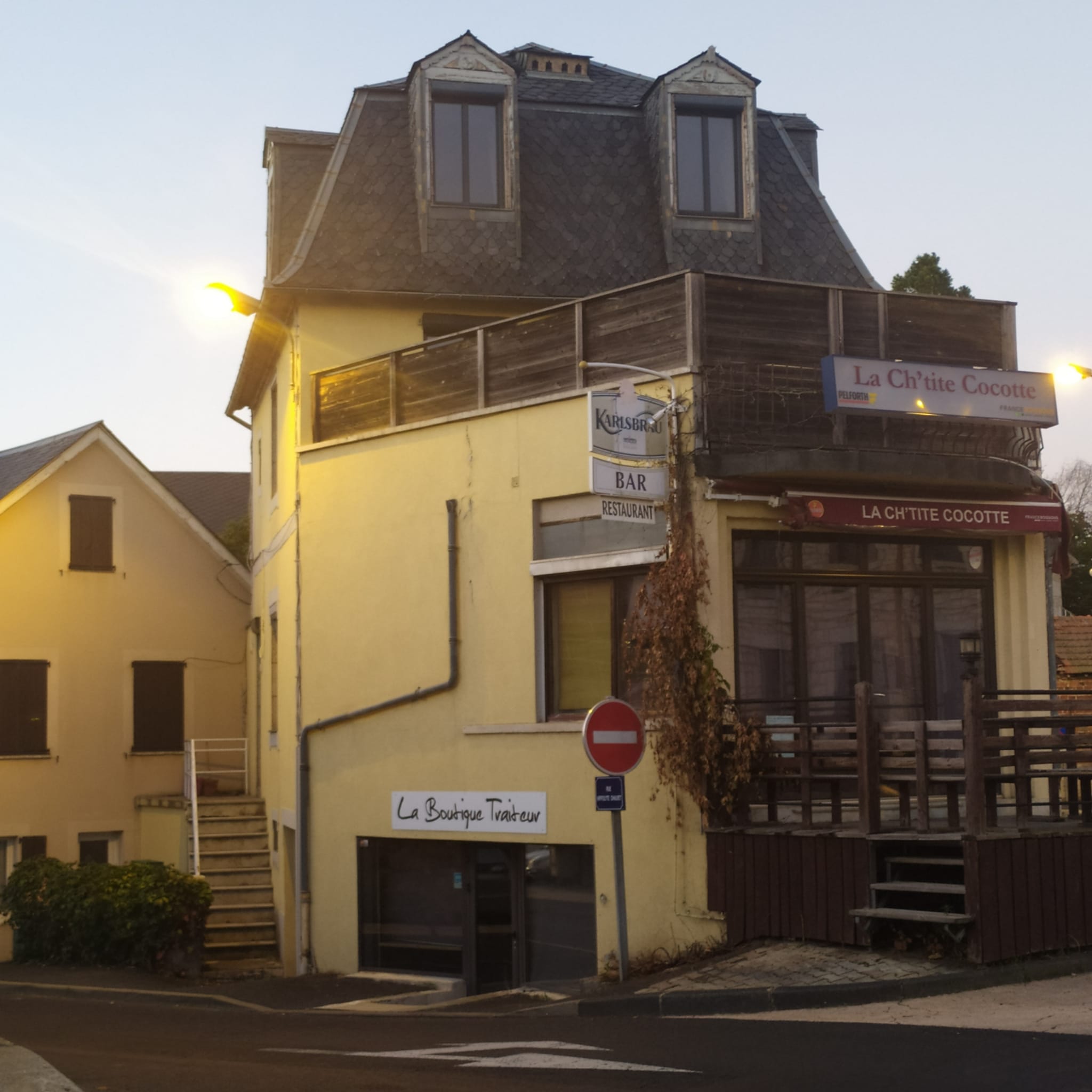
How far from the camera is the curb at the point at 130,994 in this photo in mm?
16766

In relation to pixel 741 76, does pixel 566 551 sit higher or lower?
lower

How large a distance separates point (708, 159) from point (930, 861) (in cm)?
1123

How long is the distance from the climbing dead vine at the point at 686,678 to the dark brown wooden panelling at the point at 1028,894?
93.6 inches

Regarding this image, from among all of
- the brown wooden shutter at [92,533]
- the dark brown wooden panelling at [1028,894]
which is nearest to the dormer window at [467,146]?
the brown wooden shutter at [92,533]

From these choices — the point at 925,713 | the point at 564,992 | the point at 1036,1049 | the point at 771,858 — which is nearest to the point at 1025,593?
the point at 925,713

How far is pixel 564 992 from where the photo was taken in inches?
565

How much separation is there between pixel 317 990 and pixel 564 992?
3.86 meters

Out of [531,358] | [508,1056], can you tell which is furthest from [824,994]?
[531,358]

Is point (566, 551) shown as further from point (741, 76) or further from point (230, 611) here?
point (230, 611)

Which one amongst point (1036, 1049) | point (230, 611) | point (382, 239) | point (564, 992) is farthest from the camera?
point (230, 611)

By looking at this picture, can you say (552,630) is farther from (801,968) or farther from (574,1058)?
(574,1058)

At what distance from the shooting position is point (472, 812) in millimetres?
16234

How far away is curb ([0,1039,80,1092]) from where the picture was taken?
27.5 ft

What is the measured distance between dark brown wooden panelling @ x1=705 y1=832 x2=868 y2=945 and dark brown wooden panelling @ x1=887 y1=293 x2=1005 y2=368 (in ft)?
16.8
